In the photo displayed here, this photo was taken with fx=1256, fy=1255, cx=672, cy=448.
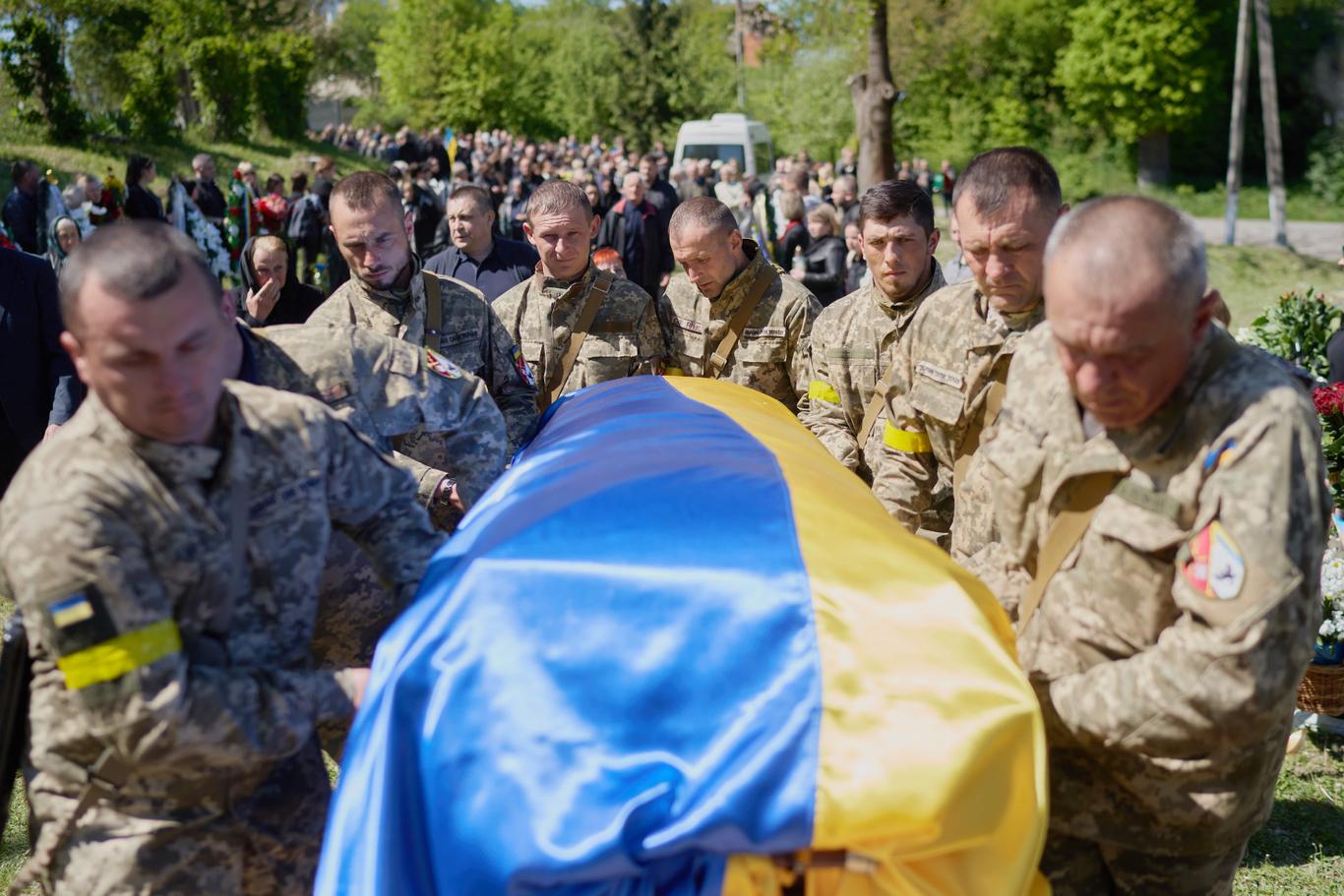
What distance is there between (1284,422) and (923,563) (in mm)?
699

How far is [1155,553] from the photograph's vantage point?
2.34 m

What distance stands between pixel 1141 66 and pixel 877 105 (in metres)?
19.4

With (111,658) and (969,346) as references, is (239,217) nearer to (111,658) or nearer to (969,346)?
(969,346)

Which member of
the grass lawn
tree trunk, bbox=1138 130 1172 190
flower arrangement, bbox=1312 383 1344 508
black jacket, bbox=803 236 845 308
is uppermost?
black jacket, bbox=803 236 845 308

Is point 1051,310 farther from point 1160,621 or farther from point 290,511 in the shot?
point 290,511

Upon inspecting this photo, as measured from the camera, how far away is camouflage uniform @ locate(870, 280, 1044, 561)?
3.54 m

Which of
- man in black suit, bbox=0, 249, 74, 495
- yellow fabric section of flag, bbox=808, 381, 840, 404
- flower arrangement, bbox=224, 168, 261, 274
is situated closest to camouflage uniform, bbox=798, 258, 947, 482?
yellow fabric section of flag, bbox=808, 381, 840, 404

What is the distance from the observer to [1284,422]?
216 centimetres

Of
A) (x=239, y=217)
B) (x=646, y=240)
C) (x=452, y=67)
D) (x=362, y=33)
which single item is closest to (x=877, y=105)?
(x=646, y=240)

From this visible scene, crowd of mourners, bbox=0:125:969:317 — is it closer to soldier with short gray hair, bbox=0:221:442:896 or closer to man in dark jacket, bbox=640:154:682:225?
man in dark jacket, bbox=640:154:682:225

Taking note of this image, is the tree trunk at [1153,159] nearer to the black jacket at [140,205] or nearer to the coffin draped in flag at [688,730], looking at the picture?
the black jacket at [140,205]

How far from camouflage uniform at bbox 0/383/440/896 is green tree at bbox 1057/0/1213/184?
33424 mm

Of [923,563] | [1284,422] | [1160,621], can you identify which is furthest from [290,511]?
[1284,422]

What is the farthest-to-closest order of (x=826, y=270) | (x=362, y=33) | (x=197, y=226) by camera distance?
(x=362, y=33), (x=197, y=226), (x=826, y=270)
